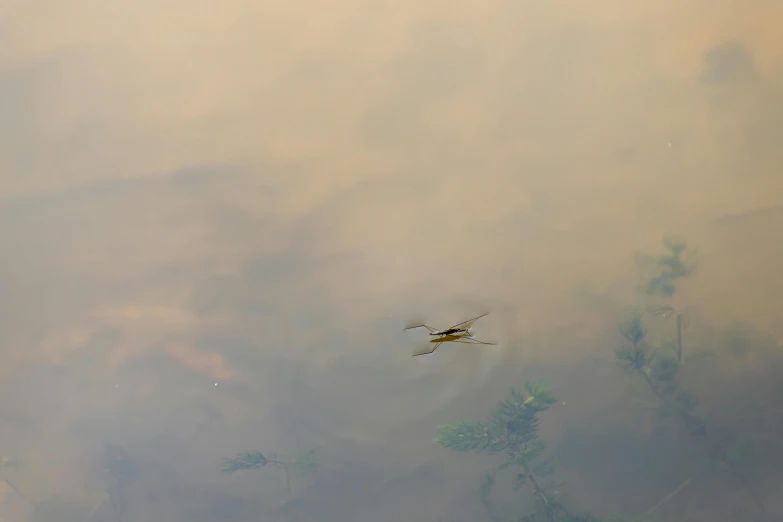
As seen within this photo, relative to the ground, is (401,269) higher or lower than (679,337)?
higher

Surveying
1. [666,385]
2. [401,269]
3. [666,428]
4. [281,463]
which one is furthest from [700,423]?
[281,463]

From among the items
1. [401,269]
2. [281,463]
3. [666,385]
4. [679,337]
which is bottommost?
[281,463]

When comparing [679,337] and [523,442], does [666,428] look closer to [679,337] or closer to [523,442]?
[679,337]

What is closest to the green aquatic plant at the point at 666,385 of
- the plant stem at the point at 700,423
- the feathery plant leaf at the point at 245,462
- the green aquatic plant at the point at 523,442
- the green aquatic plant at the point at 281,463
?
the plant stem at the point at 700,423

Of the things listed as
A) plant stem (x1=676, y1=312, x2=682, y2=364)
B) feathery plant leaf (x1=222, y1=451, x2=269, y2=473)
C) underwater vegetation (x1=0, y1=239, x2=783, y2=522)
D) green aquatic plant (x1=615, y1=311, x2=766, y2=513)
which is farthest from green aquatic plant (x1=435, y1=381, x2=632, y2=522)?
feathery plant leaf (x1=222, y1=451, x2=269, y2=473)

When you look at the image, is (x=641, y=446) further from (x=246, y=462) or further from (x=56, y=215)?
(x=56, y=215)

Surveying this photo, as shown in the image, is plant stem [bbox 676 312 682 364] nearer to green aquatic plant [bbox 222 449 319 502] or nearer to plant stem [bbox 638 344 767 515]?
plant stem [bbox 638 344 767 515]
